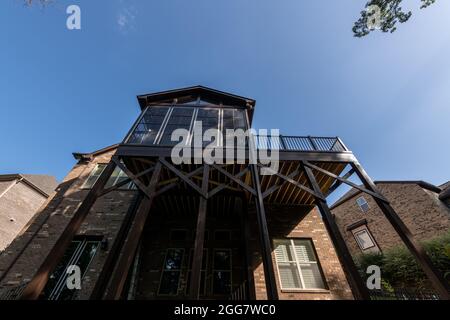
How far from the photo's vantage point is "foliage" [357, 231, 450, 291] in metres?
9.61

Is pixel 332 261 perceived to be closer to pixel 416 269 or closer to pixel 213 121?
pixel 416 269

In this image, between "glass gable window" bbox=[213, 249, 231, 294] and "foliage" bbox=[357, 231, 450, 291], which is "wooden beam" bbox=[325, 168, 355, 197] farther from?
"foliage" bbox=[357, 231, 450, 291]

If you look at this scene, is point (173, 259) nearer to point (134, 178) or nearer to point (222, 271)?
point (222, 271)

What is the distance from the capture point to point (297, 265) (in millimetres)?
8023

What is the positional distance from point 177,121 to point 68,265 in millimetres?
6472

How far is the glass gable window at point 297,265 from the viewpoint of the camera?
7.63 m

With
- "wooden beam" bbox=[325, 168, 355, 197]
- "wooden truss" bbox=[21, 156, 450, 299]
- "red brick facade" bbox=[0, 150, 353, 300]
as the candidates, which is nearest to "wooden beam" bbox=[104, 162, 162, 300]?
"wooden truss" bbox=[21, 156, 450, 299]

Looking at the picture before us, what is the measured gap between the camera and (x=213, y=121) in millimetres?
8938

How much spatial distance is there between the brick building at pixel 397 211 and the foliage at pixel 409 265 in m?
2.27

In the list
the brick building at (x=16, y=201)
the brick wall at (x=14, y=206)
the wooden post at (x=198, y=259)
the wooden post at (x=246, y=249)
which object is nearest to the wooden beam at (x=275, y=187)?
the wooden post at (x=198, y=259)

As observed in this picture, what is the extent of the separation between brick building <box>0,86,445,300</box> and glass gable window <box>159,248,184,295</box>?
0.03 m

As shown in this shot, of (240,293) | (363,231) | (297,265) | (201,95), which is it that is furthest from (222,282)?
(363,231)
